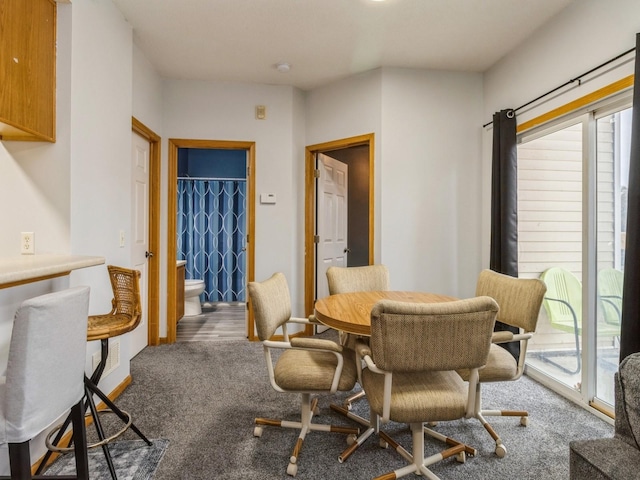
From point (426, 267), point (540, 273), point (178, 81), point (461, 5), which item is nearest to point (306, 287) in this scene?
point (426, 267)

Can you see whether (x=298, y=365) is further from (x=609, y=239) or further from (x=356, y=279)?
(x=609, y=239)

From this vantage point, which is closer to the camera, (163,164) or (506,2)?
(506,2)

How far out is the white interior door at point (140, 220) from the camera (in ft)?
10.1

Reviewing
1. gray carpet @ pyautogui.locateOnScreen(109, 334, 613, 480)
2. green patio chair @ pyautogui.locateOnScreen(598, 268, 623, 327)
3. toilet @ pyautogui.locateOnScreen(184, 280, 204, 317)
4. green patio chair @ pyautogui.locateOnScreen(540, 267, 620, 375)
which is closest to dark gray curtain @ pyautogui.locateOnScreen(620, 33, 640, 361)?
green patio chair @ pyautogui.locateOnScreen(598, 268, 623, 327)

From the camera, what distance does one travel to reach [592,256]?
7.64 ft

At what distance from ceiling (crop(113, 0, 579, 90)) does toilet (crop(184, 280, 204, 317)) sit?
2469 millimetres

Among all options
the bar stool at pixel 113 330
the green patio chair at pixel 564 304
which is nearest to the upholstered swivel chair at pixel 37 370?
the bar stool at pixel 113 330

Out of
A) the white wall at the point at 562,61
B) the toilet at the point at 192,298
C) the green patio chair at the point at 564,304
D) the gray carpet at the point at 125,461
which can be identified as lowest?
the gray carpet at the point at 125,461

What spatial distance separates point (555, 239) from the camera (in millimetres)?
2799

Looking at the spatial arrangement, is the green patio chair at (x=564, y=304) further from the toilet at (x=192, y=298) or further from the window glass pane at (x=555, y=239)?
the toilet at (x=192, y=298)

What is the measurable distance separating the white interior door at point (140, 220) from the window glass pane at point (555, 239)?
3.25 m

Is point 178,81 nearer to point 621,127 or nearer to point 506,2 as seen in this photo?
point 506,2

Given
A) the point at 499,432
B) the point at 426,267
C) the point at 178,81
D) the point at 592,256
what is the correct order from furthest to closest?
1. the point at 178,81
2. the point at 426,267
3. the point at 592,256
4. the point at 499,432

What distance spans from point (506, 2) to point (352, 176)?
9.49ft
